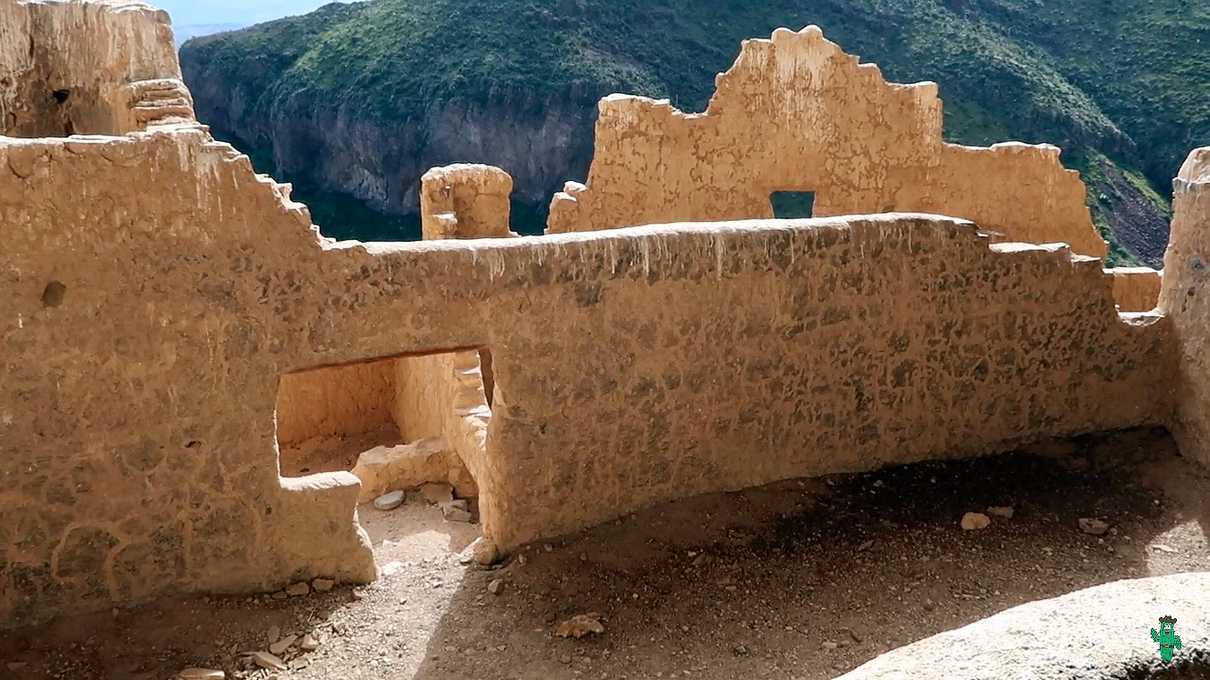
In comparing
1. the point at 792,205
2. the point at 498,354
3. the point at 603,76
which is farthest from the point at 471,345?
the point at 603,76

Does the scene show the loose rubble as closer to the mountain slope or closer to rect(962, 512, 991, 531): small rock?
rect(962, 512, 991, 531): small rock

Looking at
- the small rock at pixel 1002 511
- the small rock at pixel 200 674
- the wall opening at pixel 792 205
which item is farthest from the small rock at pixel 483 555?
the wall opening at pixel 792 205

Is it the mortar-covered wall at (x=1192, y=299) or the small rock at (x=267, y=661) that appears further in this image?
the mortar-covered wall at (x=1192, y=299)

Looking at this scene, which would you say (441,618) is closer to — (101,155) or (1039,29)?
(101,155)

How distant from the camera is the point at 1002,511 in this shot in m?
7.13

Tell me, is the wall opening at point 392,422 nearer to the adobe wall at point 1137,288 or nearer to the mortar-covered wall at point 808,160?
the mortar-covered wall at point 808,160

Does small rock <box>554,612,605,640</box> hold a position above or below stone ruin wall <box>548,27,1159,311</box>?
below

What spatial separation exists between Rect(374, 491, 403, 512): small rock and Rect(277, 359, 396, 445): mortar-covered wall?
5.45 feet

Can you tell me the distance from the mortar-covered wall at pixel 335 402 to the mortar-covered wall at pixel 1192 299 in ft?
22.2

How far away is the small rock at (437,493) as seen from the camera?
28.4 feet

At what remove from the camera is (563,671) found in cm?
550

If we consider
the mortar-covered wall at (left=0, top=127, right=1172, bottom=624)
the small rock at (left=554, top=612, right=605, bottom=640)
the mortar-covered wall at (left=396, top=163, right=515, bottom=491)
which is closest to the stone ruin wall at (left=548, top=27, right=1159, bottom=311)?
the mortar-covered wall at (left=396, top=163, right=515, bottom=491)

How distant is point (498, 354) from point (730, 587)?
189 cm

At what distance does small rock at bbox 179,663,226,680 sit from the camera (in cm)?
515
